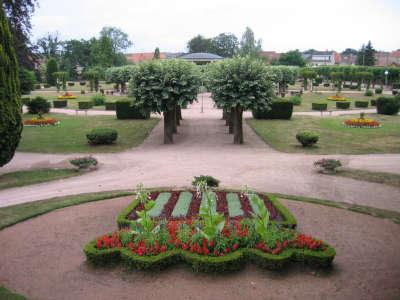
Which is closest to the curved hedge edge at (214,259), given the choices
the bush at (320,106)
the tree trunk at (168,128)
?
the tree trunk at (168,128)

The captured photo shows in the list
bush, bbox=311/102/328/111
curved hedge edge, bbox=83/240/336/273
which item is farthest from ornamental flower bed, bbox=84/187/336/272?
bush, bbox=311/102/328/111

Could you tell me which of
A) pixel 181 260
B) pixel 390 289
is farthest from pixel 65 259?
pixel 390 289

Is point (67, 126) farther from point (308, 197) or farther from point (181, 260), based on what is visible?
point (181, 260)

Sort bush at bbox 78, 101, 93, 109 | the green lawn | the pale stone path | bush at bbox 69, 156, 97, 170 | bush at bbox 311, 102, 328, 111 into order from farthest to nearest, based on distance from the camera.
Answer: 1. bush at bbox 311, 102, 328, 111
2. bush at bbox 78, 101, 93, 109
3. bush at bbox 69, 156, 97, 170
4. the green lawn
5. the pale stone path

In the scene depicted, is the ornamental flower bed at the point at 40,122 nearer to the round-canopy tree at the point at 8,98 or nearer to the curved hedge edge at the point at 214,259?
the round-canopy tree at the point at 8,98

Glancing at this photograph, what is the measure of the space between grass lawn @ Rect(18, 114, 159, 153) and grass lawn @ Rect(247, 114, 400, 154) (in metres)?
7.37

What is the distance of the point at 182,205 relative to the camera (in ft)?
36.4

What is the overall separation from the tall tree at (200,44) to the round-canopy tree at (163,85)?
92.7 metres

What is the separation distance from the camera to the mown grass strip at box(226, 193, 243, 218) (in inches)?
411

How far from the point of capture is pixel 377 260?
25.7 ft

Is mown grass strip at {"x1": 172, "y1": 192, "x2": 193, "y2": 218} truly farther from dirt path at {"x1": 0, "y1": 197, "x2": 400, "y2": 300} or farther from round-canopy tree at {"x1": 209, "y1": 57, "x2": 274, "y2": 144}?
round-canopy tree at {"x1": 209, "y1": 57, "x2": 274, "y2": 144}

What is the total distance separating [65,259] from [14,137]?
737 centimetres

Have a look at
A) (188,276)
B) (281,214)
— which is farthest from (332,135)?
(188,276)

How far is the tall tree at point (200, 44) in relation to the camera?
110750mm
